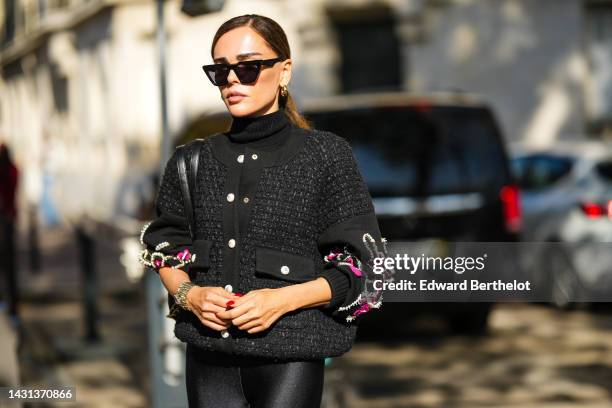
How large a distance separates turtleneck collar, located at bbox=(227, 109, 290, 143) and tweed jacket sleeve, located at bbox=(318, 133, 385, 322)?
15 cm

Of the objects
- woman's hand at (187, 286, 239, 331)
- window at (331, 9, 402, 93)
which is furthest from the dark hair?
window at (331, 9, 402, 93)

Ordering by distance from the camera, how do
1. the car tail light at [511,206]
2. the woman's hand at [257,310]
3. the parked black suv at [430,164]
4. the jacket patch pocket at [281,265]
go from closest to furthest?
1. the woman's hand at [257,310]
2. the jacket patch pocket at [281,265]
3. the parked black suv at [430,164]
4. the car tail light at [511,206]

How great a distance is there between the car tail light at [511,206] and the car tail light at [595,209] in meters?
1.70

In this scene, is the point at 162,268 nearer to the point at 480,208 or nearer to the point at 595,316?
the point at 480,208

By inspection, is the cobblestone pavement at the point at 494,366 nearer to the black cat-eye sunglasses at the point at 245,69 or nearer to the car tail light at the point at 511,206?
the car tail light at the point at 511,206

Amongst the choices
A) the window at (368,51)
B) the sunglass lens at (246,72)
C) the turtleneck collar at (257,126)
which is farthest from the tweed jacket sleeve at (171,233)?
the window at (368,51)

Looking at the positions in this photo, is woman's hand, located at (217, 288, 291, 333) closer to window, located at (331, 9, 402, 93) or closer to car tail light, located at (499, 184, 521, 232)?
car tail light, located at (499, 184, 521, 232)

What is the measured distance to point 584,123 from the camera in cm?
2003

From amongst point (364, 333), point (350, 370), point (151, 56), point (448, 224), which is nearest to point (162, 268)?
point (350, 370)

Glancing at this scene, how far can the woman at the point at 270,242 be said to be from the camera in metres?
3.11

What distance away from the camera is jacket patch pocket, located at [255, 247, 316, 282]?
310 centimetres

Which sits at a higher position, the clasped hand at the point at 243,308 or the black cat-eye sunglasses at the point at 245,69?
the black cat-eye sunglasses at the point at 245,69

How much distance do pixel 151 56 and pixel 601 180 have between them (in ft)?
45.6

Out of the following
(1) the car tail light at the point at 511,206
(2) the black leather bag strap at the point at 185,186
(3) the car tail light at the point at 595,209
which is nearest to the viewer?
(2) the black leather bag strap at the point at 185,186
